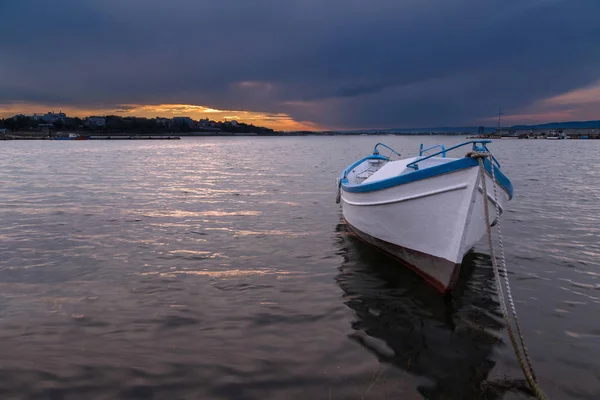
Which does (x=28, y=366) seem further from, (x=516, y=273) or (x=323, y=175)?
(x=323, y=175)

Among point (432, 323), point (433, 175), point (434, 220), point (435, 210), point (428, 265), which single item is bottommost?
point (432, 323)

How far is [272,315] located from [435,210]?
377 cm

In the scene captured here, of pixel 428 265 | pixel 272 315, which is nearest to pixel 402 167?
pixel 428 265

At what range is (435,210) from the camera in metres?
7.63

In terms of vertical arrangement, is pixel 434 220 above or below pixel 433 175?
below

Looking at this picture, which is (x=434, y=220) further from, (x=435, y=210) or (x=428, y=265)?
(x=428, y=265)

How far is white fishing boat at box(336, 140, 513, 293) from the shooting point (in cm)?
707

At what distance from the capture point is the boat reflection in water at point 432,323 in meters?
5.30

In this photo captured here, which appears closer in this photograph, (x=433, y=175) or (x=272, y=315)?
(x=272, y=315)

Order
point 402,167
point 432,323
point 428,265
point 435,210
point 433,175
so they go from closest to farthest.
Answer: point 432,323 → point 433,175 → point 435,210 → point 428,265 → point 402,167

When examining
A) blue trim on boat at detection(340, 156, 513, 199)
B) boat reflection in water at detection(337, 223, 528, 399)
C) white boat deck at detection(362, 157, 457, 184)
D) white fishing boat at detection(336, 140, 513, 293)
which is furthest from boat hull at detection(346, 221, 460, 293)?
white boat deck at detection(362, 157, 457, 184)

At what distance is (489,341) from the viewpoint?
6.26 metres

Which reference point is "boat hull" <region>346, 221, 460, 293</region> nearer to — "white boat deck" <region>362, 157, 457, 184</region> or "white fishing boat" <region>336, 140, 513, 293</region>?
"white fishing boat" <region>336, 140, 513, 293</region>

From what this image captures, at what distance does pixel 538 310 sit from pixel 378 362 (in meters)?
3.83
